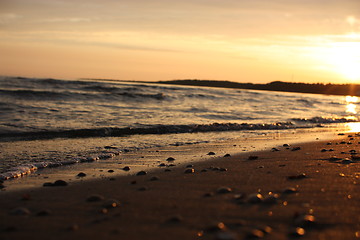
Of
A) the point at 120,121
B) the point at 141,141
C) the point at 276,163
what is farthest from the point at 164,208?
the point at 120,121

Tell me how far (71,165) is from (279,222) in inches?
177

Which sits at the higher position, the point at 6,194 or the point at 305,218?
the point at 305,218

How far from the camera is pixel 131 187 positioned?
4672 mm

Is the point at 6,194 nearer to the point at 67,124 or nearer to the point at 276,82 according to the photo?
the point at 67,124

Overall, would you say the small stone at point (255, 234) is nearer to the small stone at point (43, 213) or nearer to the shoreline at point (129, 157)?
the small stone at point (43, 213)

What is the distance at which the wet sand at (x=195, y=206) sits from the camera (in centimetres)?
297

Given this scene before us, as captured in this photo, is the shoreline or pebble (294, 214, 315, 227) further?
the shoreline

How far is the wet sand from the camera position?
9.76ft

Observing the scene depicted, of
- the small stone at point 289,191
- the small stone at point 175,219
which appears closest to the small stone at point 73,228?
the small stone at point 175,219

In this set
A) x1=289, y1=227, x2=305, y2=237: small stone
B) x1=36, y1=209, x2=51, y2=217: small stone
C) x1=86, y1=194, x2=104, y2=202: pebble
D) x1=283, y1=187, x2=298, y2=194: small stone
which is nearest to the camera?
x1=289, y1=227, x2=305, y2=237: small stone

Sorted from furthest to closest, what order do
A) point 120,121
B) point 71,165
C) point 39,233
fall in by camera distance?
point 120,121
point 71,165
point 39,233

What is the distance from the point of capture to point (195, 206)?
12.1 feet

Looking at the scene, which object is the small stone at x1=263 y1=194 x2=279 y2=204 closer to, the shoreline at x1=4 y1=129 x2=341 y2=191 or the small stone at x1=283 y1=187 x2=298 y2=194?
the small stone at x1=283 y1=187 x2=298 y2=194

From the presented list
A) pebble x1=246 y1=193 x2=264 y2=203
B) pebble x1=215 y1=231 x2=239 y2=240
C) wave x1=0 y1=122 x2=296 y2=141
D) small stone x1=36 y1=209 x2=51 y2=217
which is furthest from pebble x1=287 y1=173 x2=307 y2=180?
wave x1=0 y1=122 x2=296 y2=141
